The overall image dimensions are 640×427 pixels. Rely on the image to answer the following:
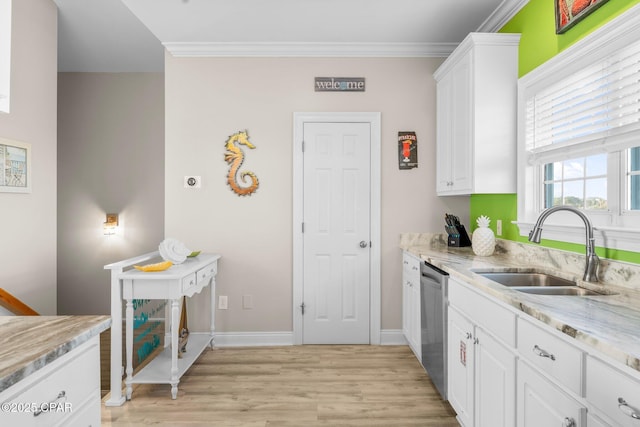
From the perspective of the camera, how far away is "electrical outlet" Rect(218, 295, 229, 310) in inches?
134

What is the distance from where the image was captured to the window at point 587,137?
5.54 feet

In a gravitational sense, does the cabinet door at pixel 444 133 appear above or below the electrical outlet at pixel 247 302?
above

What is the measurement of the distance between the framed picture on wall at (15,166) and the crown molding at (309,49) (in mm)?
1522

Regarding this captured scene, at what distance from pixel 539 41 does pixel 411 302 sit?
2.13 metres

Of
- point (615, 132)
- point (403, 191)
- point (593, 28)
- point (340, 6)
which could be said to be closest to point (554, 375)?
point (615, 132)

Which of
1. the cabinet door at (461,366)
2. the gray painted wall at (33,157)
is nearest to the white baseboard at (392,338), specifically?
the cabinet door at (461,366)

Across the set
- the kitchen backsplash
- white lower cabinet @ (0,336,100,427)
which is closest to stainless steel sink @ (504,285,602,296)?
the kitchen backsplash

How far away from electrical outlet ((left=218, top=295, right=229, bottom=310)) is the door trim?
2.12 ft

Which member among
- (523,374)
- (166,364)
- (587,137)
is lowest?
(166,364)

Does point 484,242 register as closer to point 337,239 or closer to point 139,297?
point 337,239

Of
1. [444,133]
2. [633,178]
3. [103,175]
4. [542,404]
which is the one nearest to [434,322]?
[542,404]

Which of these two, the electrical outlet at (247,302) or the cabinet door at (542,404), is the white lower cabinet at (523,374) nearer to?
the cabinet door at (542,404)

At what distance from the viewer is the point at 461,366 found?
2.07m

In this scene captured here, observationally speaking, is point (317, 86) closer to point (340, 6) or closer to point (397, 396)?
point (340, 6)
